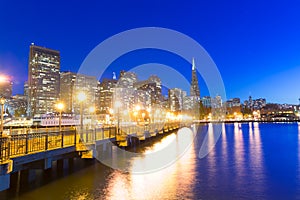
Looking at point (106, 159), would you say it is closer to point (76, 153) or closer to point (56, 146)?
point (76, 153)

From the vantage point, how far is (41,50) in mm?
180375

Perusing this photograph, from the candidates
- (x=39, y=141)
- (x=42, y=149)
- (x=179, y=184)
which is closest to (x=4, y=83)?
(x=39, y=141)

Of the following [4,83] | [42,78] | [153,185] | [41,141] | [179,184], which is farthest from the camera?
[42,78]

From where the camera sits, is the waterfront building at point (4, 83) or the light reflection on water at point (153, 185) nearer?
the light reflection on water at point (153, 185)

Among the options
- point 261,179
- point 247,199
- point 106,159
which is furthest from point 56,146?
point 261,179

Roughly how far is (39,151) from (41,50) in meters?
179

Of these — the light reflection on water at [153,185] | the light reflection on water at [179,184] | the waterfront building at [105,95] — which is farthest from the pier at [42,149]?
the waterfront building at [105,95]

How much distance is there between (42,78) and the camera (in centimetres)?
18075

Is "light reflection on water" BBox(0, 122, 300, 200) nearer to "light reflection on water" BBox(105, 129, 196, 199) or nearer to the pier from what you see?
"light reflection on water" BBox(105, 129, 196, 199)

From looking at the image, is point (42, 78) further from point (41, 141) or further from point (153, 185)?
point (153, 185)

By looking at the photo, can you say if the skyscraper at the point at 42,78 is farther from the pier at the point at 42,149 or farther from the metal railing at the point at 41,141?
the pier at the point at 42,149

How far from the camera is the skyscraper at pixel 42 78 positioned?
17700cm

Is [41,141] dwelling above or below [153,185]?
above

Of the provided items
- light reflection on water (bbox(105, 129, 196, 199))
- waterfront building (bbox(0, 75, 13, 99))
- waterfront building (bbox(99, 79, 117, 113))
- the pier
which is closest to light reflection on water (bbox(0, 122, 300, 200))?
light reflection on water (bbox(105, 129, 196, 199))
